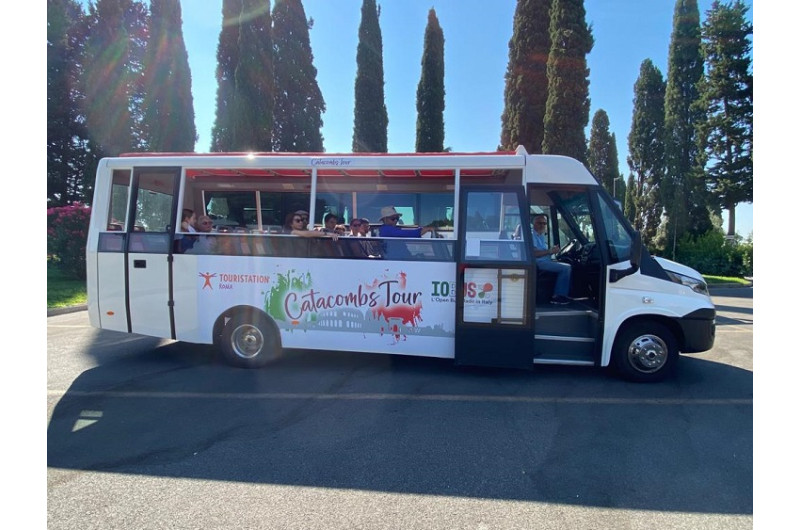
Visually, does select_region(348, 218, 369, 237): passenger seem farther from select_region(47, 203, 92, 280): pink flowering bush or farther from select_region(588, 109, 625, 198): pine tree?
select_region(588, 109, 625, 198): pine tree

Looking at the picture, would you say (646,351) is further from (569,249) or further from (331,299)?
(331,299)

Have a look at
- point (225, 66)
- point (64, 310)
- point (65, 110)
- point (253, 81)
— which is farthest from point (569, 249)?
point (65, 110)

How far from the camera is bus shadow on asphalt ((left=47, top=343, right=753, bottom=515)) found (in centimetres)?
325

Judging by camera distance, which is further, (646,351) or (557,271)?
(557,271)

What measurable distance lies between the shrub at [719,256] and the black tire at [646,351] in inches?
669

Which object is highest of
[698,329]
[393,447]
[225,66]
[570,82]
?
[225,66]

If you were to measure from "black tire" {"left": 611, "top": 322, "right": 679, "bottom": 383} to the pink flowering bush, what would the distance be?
51.5 feet

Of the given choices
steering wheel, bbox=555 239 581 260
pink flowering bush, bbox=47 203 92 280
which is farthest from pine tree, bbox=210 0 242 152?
steering wheel, bbox=555 239 581 260

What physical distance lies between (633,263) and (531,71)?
1671 cm

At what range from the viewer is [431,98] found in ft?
82.6

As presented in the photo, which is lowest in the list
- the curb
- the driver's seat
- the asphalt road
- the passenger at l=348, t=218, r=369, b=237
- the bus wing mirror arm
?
the asphalt road

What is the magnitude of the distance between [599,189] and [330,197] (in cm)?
371

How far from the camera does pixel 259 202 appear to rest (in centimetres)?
728

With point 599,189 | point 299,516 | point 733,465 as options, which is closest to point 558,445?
point 733,465
